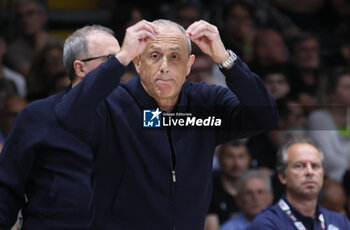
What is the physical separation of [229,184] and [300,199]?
3.45 feet

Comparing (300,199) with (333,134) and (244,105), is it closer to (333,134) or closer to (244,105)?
(244,105)

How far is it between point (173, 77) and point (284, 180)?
5.56ft

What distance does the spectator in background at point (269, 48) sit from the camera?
609cm

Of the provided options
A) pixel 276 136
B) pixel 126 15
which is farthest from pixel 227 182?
pixel 126 15

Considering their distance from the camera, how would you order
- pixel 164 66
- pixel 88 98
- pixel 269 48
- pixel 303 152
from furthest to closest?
1. pixel 269 48
2. pixel 303 152
3. pixel 164 66
4. pixel 88 98

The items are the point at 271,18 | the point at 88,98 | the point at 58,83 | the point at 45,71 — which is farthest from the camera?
the point at 271,18

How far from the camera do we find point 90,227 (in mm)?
2676

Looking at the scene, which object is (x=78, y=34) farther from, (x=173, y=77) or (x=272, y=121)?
(x=272, y=121)

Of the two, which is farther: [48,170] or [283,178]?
[283,178]

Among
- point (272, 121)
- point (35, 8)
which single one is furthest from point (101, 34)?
point (35, 8)

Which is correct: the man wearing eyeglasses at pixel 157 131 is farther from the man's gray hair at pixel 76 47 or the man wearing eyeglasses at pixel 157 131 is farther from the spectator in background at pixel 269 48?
the spectator in background at pixel 269 48

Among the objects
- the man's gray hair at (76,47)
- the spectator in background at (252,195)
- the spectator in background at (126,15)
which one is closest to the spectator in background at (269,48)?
the spectator in background at (126,15)

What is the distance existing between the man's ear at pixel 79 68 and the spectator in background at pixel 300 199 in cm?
134

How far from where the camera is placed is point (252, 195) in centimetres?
477
